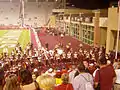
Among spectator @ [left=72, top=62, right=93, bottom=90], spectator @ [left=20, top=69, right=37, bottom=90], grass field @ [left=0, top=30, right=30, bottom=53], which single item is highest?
spectator @ [left=20, top=69, right=37, bottom=90]

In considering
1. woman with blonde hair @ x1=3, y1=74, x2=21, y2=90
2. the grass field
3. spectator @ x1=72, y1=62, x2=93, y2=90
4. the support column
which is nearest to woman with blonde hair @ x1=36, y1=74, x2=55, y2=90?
woman with blonde hair @ x1=3, y1=74, x2=21, y2=90

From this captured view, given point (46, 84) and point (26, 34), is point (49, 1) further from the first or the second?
point (46, 84)

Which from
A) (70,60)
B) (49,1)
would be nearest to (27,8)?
(49,1)

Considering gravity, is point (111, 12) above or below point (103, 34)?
above

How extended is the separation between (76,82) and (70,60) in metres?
7.18

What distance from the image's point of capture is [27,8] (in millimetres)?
24109

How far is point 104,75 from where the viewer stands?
13.8 ft

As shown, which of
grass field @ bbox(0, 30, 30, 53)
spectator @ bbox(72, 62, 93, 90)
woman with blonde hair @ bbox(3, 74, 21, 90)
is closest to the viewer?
woman with blonde hair @ bbox(3, 74, 21, 90)

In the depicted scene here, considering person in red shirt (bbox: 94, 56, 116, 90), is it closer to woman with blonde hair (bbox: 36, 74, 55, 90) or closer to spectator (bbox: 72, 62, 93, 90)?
spectator (bbox: 72, 62, 93, 90)

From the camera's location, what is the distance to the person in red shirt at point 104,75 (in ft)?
13.7

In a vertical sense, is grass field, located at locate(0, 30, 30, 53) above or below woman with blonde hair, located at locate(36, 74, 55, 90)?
below

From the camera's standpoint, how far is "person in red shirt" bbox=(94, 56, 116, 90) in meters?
4.17

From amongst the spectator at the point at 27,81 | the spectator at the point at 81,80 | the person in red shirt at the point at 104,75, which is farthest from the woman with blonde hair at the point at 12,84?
the person in red shirt at the point at 104,75

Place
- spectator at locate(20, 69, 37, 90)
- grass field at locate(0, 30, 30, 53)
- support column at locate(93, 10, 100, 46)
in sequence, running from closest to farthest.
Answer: spectator at locate(20, 69, 37, 90) < support column at locate(93, 10, 100, 46) < grass field at locate(0, 30, 30, 53)
